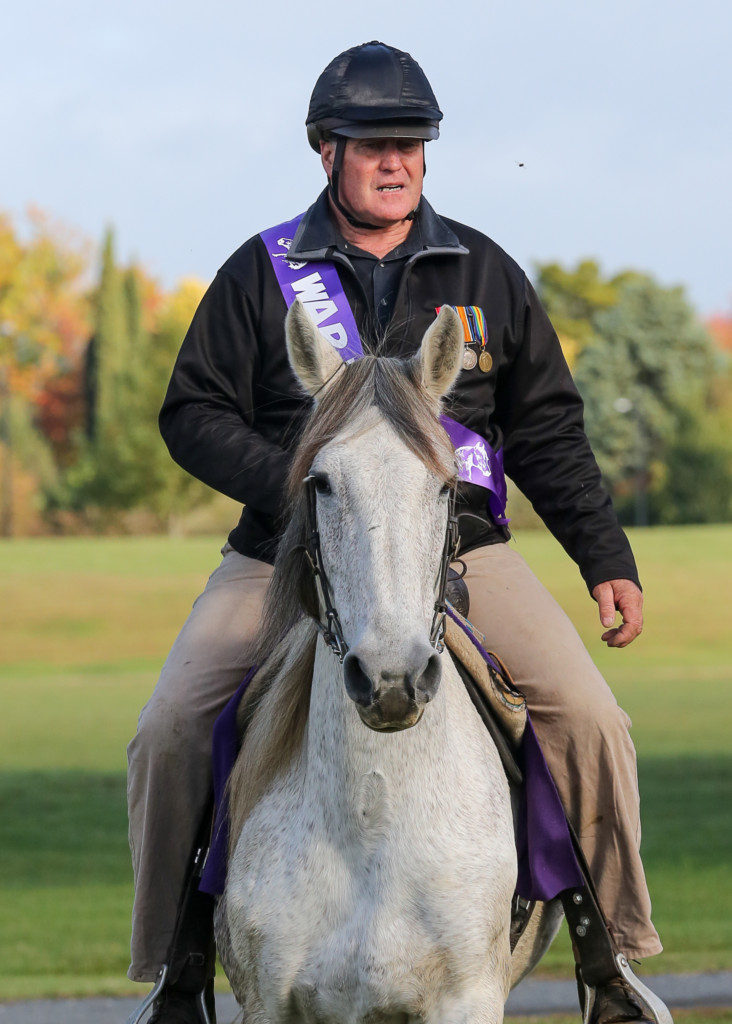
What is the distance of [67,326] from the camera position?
75.4m

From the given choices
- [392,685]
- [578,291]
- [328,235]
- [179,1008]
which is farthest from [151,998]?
[578,291]

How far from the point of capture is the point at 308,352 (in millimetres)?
3859

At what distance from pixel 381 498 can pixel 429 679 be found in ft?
1.49

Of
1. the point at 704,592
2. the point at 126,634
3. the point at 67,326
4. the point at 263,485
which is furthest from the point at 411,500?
the point at 67,326

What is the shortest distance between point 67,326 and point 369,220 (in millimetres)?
72683

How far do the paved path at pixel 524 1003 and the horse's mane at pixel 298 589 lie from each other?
3.79m

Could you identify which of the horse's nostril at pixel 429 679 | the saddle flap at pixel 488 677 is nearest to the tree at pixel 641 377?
the saddle flap at pixel 488 677

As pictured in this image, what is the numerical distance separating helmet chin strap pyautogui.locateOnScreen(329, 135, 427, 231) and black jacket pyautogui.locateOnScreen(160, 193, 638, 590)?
48 millimetres

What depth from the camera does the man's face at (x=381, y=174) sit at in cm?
483

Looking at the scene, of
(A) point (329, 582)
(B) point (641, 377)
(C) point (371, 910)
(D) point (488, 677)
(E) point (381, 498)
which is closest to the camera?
(E) point (381, 498)

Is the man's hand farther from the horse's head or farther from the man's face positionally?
the man's face

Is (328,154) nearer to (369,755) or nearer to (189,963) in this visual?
(369,755)

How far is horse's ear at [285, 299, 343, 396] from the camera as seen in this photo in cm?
380

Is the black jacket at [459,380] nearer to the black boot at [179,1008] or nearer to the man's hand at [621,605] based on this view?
the man's hand at [621,605]
